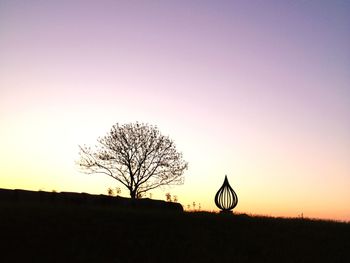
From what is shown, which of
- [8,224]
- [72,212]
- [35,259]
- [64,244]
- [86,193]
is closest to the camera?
[35,259]

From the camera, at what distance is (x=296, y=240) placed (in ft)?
82.9

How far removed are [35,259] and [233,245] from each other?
961 centimetres

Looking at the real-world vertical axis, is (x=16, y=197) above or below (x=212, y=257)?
above

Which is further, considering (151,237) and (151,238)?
(151,237)

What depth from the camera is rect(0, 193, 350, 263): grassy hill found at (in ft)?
65.8

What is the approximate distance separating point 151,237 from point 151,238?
13cm

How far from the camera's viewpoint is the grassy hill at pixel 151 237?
20.0 meters

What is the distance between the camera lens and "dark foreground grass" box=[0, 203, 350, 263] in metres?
20.0

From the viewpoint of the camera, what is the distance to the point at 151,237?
899 inches

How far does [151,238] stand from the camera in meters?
22.7

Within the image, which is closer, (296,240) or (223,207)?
(296,240)

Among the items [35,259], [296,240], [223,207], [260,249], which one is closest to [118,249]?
[35,259]

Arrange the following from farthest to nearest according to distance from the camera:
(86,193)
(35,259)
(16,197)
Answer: (86,193) → (16,197) → (35,259)

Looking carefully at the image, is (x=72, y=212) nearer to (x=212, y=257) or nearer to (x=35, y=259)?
(x=35, y=259)
